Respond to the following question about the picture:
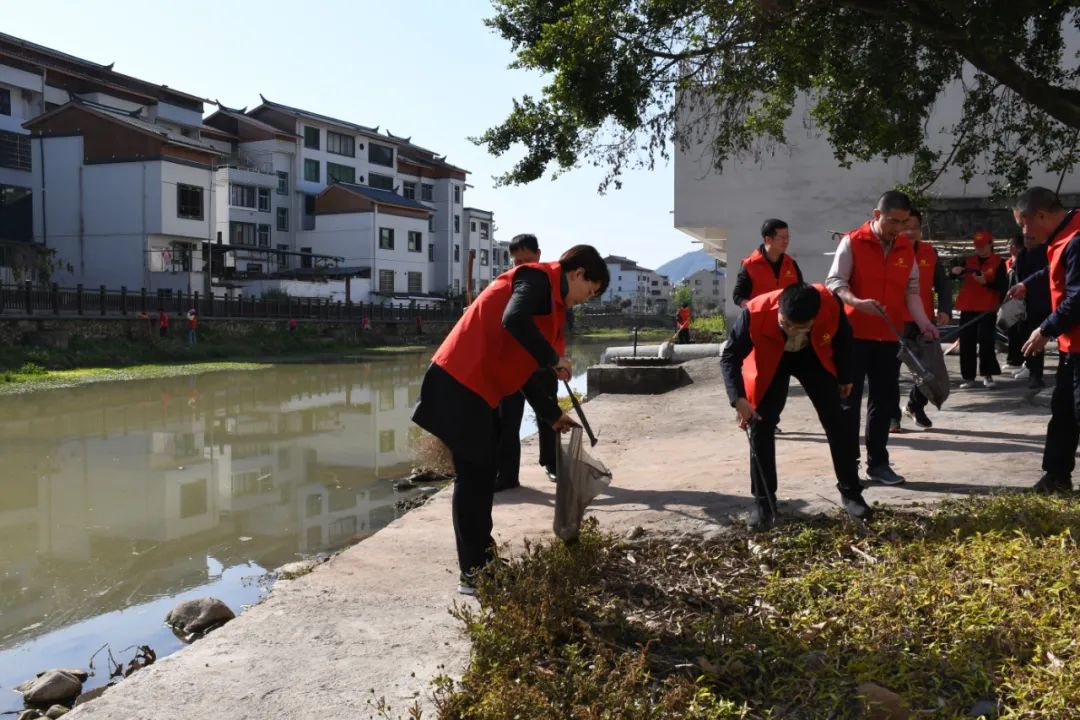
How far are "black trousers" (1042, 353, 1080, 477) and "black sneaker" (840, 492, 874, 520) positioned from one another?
1102 mm

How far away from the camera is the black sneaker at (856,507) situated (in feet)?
14.1

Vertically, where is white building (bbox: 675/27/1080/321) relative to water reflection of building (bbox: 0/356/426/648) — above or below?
above

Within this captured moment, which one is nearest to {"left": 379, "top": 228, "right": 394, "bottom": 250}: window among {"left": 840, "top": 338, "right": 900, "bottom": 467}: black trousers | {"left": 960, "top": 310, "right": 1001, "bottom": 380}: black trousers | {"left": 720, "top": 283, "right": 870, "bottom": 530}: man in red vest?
{"left": 960, "top": 310, "right": 1001, "bottom": 380}: black trousers

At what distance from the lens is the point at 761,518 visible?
4.37 meters

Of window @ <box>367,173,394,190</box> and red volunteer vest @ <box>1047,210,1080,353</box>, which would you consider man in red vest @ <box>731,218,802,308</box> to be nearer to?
red volunteer vest @ <box>1047,210,1080,353</box>

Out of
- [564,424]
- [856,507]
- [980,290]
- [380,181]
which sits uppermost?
[380,181]

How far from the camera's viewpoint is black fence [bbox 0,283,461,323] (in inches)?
962

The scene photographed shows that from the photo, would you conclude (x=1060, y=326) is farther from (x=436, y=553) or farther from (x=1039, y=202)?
(x=436, y=553)

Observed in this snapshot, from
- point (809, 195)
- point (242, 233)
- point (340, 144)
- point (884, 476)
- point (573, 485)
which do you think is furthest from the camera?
point (340, 144)

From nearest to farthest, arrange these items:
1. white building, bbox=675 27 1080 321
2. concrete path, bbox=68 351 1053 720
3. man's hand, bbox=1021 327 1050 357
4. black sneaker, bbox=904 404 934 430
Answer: concrete path, bbox=68 351 1053 720
man's hand, bbox=1021 327 1050 357
black sneaker, bbox=904 404 934 430
white building, bbox=675 27 1080 321

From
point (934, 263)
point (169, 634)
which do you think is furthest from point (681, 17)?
point (169, 634)

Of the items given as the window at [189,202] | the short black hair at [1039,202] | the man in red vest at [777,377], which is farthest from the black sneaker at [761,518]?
the window at [189,202]

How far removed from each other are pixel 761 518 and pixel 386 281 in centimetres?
4713

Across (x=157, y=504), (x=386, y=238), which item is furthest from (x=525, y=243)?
(x=386, y=238)
